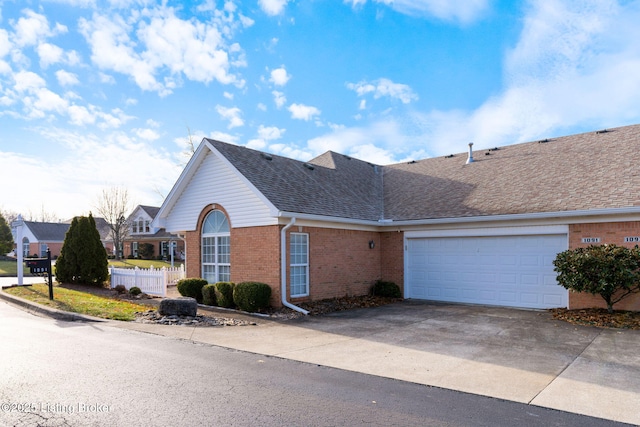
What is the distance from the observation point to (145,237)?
163 feet

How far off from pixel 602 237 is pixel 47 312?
1598 centimetres

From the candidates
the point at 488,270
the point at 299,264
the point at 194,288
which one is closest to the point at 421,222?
the point at 488,270

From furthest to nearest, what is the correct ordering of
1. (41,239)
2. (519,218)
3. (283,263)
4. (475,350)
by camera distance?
(41,239) < (519,218) < (283,263) < (475,350)

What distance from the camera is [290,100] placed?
55.7ft

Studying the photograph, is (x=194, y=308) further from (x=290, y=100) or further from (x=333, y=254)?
(x=290, y=100)

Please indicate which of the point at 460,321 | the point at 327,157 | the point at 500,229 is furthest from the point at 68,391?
the point at 327,157

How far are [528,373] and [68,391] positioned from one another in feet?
21.3

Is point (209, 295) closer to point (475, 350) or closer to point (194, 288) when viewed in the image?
point (194, 288)

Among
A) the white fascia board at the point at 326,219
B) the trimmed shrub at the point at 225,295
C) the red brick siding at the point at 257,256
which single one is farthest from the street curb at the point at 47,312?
the white fascia board at the point at 326,219

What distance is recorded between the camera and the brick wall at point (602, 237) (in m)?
12.0

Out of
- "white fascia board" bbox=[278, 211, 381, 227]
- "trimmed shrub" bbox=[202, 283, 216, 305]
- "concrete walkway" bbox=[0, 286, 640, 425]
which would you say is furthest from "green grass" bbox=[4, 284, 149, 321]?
"white fascia board" bbox=[278, 211, 381, 227]

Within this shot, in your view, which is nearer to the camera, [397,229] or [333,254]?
[333,254]

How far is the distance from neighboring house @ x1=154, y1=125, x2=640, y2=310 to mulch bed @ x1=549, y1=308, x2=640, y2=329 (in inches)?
20.6

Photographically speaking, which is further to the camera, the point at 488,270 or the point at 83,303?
the point at 488,270
